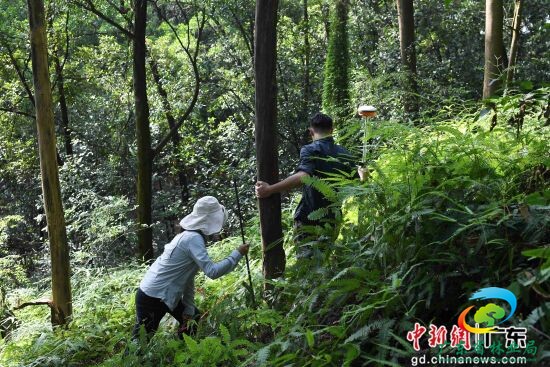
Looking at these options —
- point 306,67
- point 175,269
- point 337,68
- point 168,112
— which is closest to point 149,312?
point 175,269

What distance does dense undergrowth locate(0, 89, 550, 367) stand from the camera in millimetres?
2885

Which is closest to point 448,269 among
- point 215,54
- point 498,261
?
point 498,261

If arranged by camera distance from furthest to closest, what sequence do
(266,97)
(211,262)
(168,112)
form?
(168,112), (211,262), (266,97)

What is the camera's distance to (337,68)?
53.1 feet

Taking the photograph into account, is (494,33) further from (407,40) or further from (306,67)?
(306,67)

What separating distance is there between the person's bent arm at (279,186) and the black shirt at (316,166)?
22 cm

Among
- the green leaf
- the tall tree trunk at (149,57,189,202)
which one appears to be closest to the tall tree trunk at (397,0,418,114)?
the tall tree trunk at (149,57,189,202)

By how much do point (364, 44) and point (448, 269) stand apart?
61.3 feet

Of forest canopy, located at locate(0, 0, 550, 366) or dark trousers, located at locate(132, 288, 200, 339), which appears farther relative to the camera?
dark trousers, located at locate(132, 288, 200, 339)

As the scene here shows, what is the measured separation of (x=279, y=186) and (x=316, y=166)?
0.51 meters

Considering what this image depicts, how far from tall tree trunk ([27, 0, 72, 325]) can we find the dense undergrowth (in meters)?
2.62

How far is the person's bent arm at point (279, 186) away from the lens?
4.52 m

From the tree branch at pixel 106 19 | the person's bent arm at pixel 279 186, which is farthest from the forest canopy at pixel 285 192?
the tree branch at pixel 106 19

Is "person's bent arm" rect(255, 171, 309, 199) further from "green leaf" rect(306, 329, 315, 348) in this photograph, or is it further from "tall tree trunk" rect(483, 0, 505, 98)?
"tall tree trunk" rect(483, 0, 505, 98)
